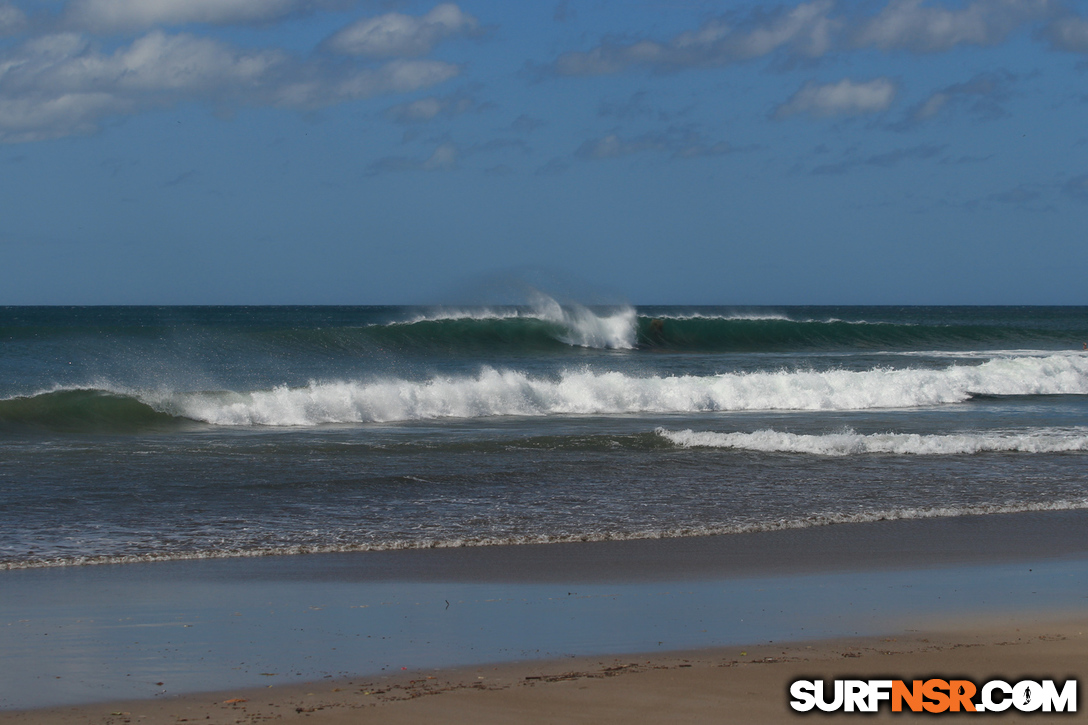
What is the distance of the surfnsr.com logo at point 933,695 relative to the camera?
4.51 m

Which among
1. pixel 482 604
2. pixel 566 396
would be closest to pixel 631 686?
pixel 482 604

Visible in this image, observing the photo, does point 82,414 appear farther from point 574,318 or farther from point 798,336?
point 798,336

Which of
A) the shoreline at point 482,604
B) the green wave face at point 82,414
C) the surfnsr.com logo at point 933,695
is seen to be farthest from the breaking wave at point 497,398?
the surfnsr.com logo at point 933,695

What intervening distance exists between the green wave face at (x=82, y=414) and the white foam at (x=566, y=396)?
0.34 meters

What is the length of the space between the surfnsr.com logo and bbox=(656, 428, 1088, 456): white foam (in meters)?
8.39

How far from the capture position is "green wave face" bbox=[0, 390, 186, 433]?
1586cm

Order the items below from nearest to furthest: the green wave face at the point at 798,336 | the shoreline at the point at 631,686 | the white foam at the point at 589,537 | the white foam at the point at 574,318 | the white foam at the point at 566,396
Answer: the shoreline at the point at 631,686 < the white foam at the point at 589,537 < the white foam at the point at 566,396 < the white foam at the point at 574,318 < the green wave face at the point at 798,336

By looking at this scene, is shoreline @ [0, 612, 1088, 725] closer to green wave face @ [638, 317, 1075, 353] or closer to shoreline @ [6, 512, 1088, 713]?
shoreline @ [6, 512, 1088, 713]

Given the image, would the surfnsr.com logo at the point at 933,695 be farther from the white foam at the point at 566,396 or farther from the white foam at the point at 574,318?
the white foam at the point at 574,318

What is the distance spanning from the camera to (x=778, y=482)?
10953 millimetres

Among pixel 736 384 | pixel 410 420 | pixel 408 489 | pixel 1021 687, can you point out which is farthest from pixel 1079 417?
pixel 1021 687

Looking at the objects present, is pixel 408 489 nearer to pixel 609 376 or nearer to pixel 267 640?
pixel 267 640

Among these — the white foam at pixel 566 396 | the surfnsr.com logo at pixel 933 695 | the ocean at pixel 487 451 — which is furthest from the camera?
the white foam at pixel 566 396

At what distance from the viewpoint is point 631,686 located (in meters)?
4.68
